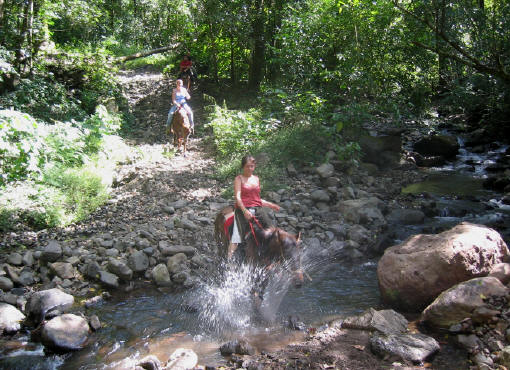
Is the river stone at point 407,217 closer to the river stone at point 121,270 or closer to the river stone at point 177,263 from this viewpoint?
the river stone at point 177,263

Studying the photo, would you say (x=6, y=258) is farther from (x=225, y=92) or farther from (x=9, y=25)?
(x=225, y=92)

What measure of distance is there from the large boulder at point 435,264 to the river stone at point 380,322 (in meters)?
0.45

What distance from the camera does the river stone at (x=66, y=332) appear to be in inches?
181

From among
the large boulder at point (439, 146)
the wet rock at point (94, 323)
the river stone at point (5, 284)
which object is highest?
the large boulder at point (439, 146)

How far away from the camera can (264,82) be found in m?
16.8

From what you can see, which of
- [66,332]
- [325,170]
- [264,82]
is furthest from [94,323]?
[264,82]

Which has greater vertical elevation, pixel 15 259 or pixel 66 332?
pixel 15 259

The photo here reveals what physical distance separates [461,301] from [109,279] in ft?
15.5

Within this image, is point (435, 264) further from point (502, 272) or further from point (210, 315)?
point (210, 315)

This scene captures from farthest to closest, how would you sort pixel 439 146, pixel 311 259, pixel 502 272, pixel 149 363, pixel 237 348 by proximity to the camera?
pixel 439 146 → pixel 311 259 → pixel 502 272 → pixel 237 348 → pixel 149 363

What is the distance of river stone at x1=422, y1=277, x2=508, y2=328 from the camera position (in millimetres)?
4477

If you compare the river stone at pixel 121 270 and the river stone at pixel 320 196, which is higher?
the river stone at pixel 320 196

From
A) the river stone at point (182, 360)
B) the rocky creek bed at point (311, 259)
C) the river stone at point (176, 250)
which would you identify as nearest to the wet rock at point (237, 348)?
the rocky creek bed at point (311, 259)

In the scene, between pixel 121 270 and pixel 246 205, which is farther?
pixel 121 270
